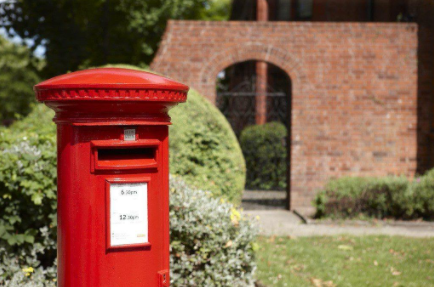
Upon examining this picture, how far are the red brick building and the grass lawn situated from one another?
10.7 ft

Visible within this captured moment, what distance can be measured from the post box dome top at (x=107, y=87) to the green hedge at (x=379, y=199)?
6.63m

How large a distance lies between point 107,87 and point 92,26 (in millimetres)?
19238

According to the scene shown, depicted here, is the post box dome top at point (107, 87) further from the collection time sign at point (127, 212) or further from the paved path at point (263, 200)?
the paved path at point (263, 200)

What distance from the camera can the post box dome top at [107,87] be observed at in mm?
2316

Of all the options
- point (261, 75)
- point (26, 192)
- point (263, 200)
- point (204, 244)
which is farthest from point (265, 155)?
point (26, 192)

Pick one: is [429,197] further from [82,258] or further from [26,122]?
[82,258]

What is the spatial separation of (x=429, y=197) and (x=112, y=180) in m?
7.20

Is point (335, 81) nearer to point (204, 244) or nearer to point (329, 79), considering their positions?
point (329, 79)

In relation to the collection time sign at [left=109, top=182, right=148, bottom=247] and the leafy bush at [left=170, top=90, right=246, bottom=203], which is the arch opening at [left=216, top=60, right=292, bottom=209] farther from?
the collection time sign at [left=109, top=182, right=148, bottom=247]

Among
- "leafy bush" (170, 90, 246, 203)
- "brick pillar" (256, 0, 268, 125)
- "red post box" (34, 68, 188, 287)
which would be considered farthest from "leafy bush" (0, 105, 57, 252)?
"brick pillar" (256, 0, 268, 125)

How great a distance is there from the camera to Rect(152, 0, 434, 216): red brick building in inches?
402

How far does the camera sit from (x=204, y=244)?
4.13 metres

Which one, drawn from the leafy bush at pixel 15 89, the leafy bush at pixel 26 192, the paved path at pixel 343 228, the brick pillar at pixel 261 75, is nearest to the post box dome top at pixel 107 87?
the leafy bush at pixel 26 192

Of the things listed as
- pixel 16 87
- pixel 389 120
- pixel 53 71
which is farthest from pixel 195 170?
pixel 16 87
